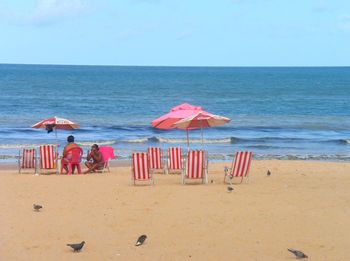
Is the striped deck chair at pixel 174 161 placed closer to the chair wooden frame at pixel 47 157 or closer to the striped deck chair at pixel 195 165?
the striped deck chair at pixel 195 165

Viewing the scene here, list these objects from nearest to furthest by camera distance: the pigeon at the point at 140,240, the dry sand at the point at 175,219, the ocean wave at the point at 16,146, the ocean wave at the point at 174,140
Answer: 1. the dry sand at the point at 175,219
2. the pigeon at the point at 140,240
3. the ocean wave at the point at 16,146
4. the ocean wave at the point at 174,140

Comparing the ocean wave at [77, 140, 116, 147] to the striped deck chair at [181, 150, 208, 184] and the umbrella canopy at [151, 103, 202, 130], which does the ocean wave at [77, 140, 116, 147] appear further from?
the striped deck chair at [181, 150, 208, 184]

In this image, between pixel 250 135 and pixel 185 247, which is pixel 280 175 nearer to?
pixel 185 247

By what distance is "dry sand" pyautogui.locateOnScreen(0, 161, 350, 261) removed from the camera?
782cm

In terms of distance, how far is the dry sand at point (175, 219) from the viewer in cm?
782

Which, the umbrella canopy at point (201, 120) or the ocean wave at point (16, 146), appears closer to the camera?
the umbrella canopy at point (201, 120)

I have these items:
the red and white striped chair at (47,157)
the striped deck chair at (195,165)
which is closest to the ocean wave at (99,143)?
the red and white striped chair at (47,157)

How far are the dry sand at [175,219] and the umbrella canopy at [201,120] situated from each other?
122 centimetres

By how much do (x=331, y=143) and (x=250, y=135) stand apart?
448cm

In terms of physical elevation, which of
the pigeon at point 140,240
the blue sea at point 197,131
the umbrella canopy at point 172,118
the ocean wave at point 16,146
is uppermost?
the umbrella canopy at point 172,118

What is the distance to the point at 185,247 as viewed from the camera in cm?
798

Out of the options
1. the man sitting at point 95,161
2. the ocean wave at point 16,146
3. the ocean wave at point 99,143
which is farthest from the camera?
the ocean wave at point 99,143

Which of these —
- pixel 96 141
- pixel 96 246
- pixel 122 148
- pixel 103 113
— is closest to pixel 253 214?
pixel 96 246

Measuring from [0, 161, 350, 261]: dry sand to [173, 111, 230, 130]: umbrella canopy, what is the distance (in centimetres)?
122
